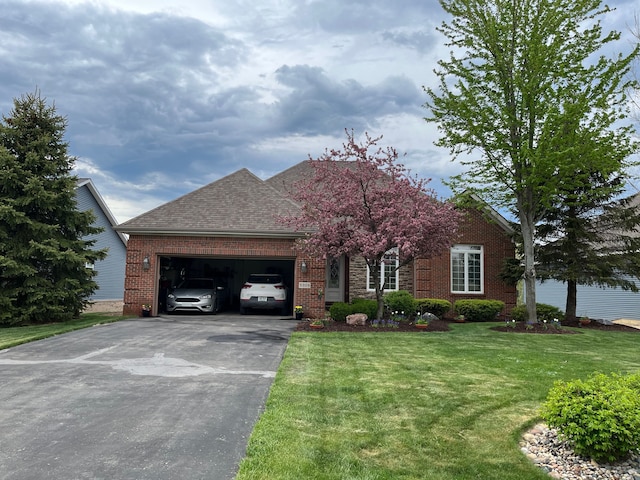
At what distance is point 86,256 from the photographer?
49.0 ft

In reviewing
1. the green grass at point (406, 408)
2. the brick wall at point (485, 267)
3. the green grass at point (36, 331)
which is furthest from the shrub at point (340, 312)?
the green grass at point (36, 331)

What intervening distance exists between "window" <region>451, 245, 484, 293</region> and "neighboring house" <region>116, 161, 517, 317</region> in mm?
41

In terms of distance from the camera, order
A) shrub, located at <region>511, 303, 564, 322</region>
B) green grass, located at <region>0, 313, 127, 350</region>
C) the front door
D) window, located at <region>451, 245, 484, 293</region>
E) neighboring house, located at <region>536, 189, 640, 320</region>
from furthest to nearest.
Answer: neighboring house, located at <region>536, 189, 640, 320</region> < the front door < window, located at <region>451, 245, 484, 293</region> < shrub, located at <region>511, 303, 564, 322</region> < green grass, located at <region>0, 313, 127, 350</region>

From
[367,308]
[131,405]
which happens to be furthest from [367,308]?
[131,405]

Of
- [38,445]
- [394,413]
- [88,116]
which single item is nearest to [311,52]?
[88,116]

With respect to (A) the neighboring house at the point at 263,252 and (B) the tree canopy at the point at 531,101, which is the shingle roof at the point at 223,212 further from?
(B) the tree canopy at the point at 531,101

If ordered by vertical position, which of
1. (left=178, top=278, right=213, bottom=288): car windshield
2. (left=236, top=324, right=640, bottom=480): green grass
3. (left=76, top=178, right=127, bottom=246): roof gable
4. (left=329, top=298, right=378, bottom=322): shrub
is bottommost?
(left=236, top=324, right=640, bottom=480): green grass

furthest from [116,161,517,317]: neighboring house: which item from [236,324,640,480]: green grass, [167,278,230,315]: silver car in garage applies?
[236,324,640,480]: green grass

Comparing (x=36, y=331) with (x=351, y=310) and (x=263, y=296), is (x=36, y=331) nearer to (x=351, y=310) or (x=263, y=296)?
(x=263, y=296)

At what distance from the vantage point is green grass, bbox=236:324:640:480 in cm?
403

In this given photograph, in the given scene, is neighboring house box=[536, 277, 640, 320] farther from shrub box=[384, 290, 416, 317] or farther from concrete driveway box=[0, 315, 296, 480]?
concrete driveway box=[0, 315, 296, 480]

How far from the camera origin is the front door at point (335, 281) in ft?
66.9

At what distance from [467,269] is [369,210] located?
8152 millimetres

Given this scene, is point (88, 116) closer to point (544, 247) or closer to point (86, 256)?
point (86, 256)
